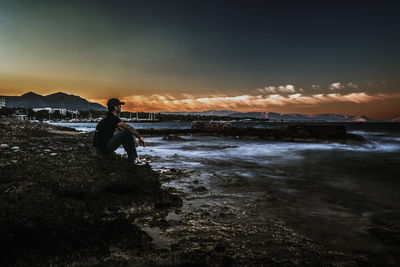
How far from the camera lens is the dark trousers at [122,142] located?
719 centimetres

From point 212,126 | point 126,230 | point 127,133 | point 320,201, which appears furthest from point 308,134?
point 126,230

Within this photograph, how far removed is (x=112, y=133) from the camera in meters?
7.18

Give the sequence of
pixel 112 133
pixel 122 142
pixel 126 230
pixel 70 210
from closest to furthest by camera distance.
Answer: pixel 126 230 < pixel 70 210 < pixel 112 133 < pixel 122 142

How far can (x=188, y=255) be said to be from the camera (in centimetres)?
271

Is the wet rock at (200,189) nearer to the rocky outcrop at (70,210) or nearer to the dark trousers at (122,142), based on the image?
the rocky outcrop at (70,210)

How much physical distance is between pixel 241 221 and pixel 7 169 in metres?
5.52

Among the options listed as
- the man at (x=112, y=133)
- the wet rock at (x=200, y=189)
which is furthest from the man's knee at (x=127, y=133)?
the wet rock at (x=200, y=189)

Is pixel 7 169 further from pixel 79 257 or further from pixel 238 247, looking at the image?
pixel 238 247

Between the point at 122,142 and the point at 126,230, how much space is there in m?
4.53

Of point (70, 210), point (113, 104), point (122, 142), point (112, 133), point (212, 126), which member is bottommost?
point (70, 210)

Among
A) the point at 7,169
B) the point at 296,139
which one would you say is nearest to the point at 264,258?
the point at 7,169

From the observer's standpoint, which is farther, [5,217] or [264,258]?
[5,217]

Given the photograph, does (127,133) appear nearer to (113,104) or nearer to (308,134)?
(113,104)

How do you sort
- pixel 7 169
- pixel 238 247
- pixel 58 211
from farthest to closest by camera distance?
pixel 7 169
pixel 58 211
pixel 238 247
